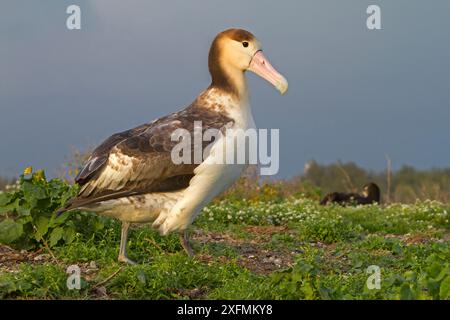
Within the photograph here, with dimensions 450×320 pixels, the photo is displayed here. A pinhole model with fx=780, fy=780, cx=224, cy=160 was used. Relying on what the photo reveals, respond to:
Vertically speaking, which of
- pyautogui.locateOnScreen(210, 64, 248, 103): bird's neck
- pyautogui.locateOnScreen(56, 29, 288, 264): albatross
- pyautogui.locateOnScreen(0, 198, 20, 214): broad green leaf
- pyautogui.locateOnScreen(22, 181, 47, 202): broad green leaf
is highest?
pyautogui.locateOnScreen(210, 64, 248, 103): bird's neck

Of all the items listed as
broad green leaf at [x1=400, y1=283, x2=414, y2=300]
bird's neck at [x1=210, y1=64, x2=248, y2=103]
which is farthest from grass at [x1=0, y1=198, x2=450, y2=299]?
bird's neck at [x1=210, y1=64, x2=248, y2=103]

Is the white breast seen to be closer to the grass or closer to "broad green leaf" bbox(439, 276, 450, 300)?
the grass

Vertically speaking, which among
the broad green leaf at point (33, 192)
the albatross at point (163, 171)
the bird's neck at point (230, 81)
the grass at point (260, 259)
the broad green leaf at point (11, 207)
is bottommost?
the grass at point (260, 259)

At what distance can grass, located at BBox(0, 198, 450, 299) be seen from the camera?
602cm

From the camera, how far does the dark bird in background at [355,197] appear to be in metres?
16.6

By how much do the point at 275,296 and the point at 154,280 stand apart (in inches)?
48.9

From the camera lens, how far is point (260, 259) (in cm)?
889

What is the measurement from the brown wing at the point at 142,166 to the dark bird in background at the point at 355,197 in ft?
28.5

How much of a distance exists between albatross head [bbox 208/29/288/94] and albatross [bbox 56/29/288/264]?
40mm

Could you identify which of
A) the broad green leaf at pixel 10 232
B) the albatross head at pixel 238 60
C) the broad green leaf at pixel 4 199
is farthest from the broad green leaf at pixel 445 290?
the broad green leaf at pixel 4 199

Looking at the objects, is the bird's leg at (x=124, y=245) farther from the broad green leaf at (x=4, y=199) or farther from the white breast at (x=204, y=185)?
the broad green leaf at (x=4, y=199)
